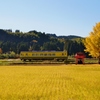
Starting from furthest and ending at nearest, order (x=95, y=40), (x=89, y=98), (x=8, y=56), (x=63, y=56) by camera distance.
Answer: (x=8, y=56), (x=63, y=56), (x=95, y=40), (x=89, y=98)

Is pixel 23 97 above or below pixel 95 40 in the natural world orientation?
below

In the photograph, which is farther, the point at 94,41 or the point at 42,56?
the point at 42,56

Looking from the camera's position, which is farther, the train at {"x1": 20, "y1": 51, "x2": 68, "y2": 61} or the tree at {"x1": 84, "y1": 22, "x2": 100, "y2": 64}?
the train at {"x1": 20, "y1": 51, "x2": 68, "y2": 61}

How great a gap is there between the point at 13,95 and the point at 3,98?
122 centimetres

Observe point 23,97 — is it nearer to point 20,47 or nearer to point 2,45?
point 20,47

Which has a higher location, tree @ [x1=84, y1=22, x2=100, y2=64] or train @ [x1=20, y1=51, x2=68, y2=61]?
tree @ [x1=84, y1=22, x2=100, y2=64]

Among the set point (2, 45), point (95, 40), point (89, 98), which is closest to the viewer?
point (89, 98)

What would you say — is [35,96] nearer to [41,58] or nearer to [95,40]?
[95,40]

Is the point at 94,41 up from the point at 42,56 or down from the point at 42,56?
up

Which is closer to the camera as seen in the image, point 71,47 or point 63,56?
point 63,56

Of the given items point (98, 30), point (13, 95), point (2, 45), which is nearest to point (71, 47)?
point (2, 45)

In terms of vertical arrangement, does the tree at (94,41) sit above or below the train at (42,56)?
above

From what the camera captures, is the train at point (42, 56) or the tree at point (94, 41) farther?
the train at point (42, 56)

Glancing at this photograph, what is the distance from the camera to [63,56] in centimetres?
8462
